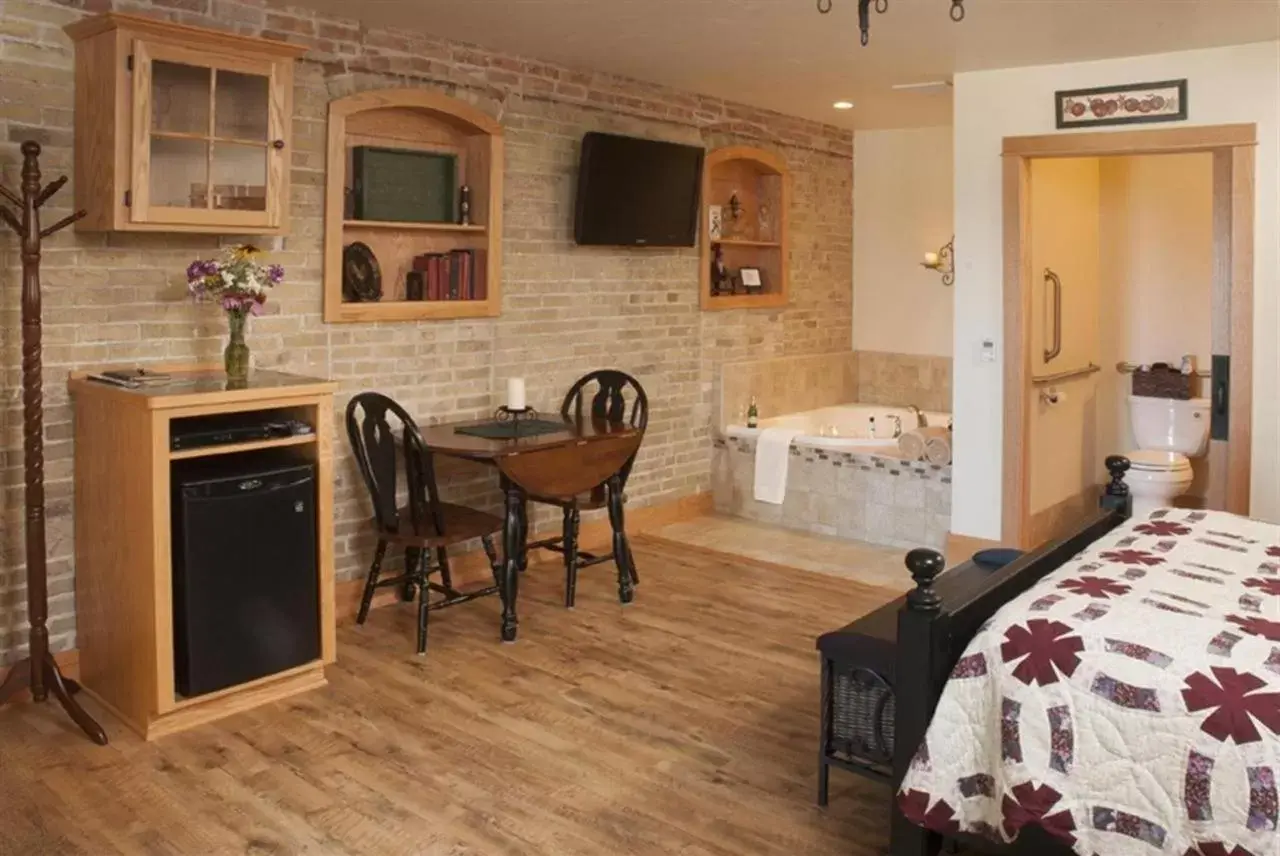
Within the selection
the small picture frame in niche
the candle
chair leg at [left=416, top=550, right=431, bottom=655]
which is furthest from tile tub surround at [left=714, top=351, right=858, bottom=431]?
chair leg at [left=416, top=550, right=431, bottom=655]

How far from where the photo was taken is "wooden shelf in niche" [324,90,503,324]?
441 cm

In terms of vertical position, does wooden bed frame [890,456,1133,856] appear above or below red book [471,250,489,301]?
below

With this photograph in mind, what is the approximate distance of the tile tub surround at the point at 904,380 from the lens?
7.13m

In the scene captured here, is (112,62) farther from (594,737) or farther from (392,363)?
(594,737)

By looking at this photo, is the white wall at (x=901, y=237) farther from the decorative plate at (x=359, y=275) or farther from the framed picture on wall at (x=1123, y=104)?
the decorative plate at (x=359, y=275)

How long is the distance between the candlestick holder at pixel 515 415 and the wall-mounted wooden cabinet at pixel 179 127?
1212mm

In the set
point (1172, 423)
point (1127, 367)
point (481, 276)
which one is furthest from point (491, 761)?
point (1127, 367)

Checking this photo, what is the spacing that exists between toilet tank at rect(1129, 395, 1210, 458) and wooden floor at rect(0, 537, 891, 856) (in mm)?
2691

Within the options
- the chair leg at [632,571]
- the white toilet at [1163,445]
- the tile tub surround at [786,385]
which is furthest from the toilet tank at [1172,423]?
the chair leg at [632,571]

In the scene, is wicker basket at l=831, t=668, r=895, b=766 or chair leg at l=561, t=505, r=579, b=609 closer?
wicker basket at l=831, t=668, r=895, b=766

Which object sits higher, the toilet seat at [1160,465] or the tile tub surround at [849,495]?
the toilet seat at [1160,465]

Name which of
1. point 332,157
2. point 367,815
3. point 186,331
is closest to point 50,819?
point 367,815

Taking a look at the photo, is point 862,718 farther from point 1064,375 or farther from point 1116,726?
point 1064,375

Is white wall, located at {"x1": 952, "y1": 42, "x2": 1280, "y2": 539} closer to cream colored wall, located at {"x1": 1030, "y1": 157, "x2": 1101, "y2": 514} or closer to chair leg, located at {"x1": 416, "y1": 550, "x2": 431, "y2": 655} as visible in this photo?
cream colored wall, located at {"x1": 1030, "y1": 157, "x2": 1101, "y2": 514}
